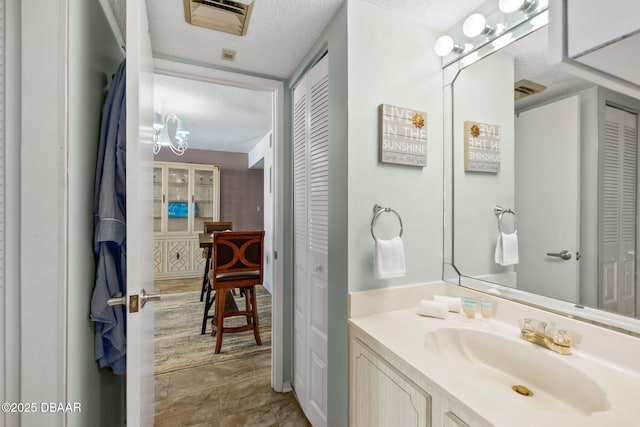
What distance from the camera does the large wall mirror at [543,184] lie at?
85 centimetres

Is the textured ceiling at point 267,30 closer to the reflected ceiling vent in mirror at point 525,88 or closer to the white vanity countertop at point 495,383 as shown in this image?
the reflected ceiling vent in mirror at point 525,88

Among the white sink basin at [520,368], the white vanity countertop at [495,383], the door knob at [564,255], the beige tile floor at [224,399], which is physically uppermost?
the door knob at [564,255]

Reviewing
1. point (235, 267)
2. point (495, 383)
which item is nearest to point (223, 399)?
point (235, 267)

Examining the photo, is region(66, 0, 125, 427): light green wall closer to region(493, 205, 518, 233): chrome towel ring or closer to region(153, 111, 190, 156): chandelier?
region(493, 205, 518, 233): chrome towel ring

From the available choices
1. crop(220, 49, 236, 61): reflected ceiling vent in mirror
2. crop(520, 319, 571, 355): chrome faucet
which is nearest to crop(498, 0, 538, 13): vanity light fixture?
crop(520, 319, 571, 355): chrome faucet

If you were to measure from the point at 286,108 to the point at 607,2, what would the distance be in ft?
5.75

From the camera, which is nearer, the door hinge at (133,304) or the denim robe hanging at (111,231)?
the door hinge at (133,304)

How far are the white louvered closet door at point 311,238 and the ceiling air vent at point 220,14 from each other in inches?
16.9

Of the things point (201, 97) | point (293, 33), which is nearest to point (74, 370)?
point (293, 33)

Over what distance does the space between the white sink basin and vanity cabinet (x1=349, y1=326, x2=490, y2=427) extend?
0.12m

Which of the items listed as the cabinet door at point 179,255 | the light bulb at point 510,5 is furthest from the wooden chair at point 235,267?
the cabinet door at point 179,255

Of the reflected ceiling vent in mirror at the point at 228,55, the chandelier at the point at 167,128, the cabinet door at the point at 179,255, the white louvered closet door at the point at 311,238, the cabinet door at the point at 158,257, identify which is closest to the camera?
the white louvered closet door at the point at 311,238

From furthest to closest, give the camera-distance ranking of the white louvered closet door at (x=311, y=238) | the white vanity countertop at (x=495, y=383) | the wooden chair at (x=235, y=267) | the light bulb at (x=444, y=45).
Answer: the wooden chair at (x=235, y=267)
the white louvered closet door at (x=311, y=238)
the light bulb at (x=444, y=45)
the white vanity countertop at (x=495, y=383)

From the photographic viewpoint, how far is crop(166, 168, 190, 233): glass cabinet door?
5.06 metres
